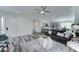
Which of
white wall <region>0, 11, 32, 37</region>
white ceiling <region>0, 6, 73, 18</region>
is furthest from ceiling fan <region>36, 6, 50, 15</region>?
white wall <region>0, 11, 32, 37</region>

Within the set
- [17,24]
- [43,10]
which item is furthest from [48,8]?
[17,24]

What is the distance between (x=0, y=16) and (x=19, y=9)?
1.35ft

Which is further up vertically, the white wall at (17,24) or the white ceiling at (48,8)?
the white ceiling at (48,8)

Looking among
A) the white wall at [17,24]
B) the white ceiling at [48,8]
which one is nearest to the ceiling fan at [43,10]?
the white ceiling at [48,8]

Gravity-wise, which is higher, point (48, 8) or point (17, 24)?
point (48, 8)

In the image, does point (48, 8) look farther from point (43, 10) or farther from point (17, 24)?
point (17, 24)

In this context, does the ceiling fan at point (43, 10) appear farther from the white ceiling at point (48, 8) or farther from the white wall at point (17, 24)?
the white wall at point (17, 24)

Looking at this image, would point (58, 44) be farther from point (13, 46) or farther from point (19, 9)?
point (19, 9)

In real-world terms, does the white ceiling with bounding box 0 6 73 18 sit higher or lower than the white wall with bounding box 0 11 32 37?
higher

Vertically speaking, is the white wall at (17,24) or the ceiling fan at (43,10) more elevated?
the ceiling fan at (43,10)

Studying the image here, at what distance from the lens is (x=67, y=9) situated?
1820 millimetres

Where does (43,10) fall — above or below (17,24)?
above

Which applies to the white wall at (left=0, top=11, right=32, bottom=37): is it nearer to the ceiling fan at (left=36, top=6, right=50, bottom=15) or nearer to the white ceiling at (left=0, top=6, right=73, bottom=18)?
the white ceiling at (left=0, top=6, right=73, bottom=18)
